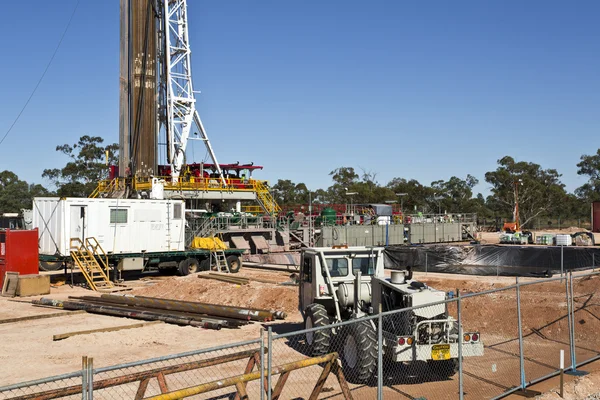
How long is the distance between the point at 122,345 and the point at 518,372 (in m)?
8.76

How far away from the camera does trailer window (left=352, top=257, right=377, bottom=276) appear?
494 inches

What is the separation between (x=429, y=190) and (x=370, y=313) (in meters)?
90.0

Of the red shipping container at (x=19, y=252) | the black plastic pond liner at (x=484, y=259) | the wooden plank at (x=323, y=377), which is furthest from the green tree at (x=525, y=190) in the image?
the wooden plank at (x=323, y=377)

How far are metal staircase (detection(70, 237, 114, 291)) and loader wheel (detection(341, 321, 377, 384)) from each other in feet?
54.9

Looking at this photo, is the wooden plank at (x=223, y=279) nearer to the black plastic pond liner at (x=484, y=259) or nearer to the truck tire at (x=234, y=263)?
the truck tire at (x=234, y=263)

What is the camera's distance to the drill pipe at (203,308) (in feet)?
55.5

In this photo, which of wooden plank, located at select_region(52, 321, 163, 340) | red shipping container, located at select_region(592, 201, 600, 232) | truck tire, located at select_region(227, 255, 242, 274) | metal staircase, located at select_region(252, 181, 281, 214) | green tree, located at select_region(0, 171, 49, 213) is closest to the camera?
wooden plank, located at select_region(52, 321, 163, 340)

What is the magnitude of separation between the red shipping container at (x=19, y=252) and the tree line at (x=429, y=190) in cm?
5461

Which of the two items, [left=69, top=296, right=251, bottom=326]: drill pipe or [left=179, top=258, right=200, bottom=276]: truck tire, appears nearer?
[left=69, top=296, right=251, bottom=326]: drill pipe

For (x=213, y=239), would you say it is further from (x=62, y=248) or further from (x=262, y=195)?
(x=262, y=195)

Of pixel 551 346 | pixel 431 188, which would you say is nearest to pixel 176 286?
pixel 551 346

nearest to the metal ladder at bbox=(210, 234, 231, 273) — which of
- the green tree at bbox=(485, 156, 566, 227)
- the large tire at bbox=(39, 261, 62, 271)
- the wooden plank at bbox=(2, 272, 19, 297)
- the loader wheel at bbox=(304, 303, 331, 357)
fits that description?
the large tire at bbox=(39, 261, 62, 271)

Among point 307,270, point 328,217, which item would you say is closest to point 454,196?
point 328,217

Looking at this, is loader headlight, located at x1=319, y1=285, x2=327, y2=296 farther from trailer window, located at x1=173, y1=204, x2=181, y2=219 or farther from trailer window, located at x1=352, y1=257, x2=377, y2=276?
trailer window, located at x1=173, y1=204, x2=181, y2=219
